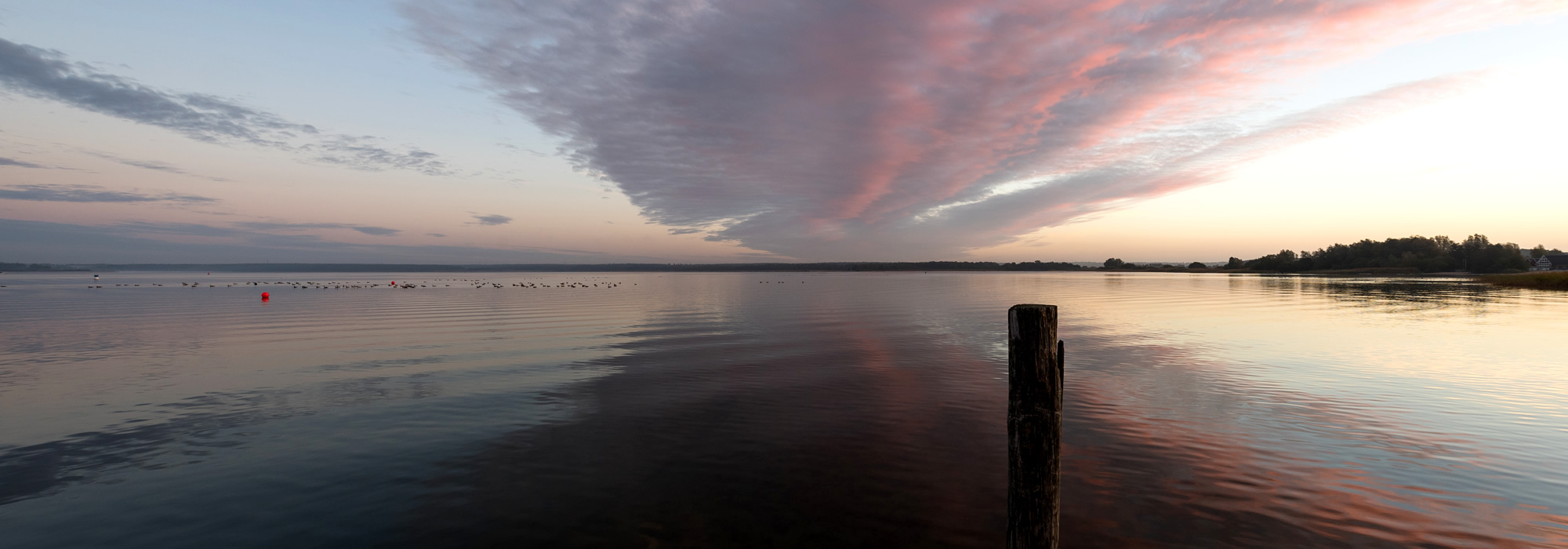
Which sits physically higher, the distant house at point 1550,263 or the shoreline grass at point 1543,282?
the distant house at point 1550,263

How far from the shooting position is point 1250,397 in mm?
15203

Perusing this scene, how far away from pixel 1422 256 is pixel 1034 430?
713 feet

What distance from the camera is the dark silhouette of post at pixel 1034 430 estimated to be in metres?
6.82

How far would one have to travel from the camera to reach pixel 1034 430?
6914 mm

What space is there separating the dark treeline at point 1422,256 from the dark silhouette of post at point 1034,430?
666 feet

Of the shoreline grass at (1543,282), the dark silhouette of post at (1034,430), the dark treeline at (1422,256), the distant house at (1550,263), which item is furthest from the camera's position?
the distant house at (1550,263)

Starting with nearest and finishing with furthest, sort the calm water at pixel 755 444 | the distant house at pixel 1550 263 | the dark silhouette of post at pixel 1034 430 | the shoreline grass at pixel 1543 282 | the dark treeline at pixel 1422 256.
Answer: the dark silhouette of post at pixel 1034 430
the calm water at pixel 755 444
the shoreline grass at pixel 1543 282
the dark treeline at pixel 1422 256
the distant house at pixel 1550 263

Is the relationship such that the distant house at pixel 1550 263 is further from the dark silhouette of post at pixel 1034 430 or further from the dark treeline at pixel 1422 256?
the dark silhouette of post at pixel 1034 430

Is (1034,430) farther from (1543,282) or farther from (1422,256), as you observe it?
(1422,256)

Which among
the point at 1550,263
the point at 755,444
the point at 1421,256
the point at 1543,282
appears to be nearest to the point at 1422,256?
the point at 1421,256

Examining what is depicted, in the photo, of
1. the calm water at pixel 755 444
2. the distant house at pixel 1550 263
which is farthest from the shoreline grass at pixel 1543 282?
the distant house at pixel 1550 263

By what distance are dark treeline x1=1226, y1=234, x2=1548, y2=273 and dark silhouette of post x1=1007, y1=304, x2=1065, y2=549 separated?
203 meters

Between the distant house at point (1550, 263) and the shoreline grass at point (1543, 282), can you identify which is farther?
the distant house at point (1550, 263)

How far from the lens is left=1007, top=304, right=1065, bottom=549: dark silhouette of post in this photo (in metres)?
6.82
